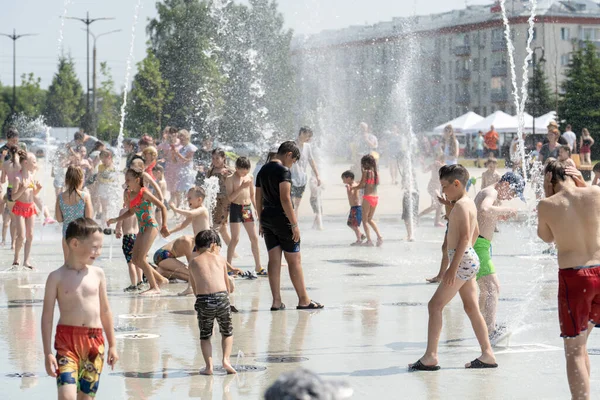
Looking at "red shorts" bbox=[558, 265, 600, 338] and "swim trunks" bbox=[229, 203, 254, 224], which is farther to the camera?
"swim trunks" bbox=[229, 203, 254, 224]

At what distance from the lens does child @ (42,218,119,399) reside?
5.29 m

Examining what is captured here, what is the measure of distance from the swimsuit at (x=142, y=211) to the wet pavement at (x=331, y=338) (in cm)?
75

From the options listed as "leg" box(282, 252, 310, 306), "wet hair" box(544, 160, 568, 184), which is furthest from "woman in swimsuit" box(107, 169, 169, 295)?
"wet hair" box(544, 160, 568, 184)

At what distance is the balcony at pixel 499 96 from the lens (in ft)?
327

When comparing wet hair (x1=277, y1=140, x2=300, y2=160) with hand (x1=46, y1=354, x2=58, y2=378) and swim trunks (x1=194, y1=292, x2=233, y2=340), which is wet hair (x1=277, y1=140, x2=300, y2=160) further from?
hand (x1=46, y1=354, x2=58, y2=378)

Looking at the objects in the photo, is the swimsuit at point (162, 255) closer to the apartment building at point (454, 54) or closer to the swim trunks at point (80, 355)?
the swim trunks at point (80, 355)

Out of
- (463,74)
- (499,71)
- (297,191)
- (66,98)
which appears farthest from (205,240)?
(463,74)

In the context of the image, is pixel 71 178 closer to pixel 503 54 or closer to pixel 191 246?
pixel 191 246

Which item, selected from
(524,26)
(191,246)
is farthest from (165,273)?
(524,26)

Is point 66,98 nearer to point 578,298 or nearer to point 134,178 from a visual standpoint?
point 134,178

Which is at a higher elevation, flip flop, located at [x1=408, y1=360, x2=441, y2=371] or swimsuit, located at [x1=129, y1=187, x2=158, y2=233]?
swimsuit, located at [x1=129, y1=187, x2=158, y2=233]

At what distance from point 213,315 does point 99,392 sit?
0.99m

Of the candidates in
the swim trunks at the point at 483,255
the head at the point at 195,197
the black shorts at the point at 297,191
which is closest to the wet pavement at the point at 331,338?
the swim trunks at the point at 483,255

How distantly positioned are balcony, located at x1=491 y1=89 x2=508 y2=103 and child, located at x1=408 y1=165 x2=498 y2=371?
94.2m
